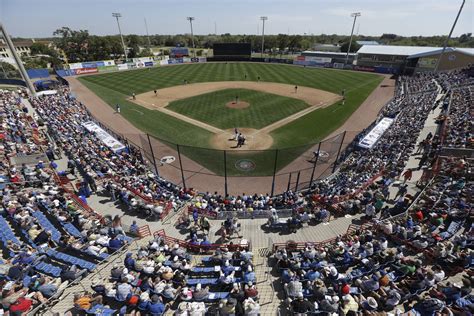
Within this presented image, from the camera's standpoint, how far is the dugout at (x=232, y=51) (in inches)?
3371

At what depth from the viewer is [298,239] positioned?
1270cm

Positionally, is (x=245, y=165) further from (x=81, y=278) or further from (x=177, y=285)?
(x=81, y=278)

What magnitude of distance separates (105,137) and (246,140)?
581 inches

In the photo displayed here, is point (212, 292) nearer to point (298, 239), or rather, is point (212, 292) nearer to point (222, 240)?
point (222, 240)

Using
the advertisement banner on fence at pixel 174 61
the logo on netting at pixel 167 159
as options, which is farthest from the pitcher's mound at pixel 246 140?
the advertisement banner on fence at pixel 174 61

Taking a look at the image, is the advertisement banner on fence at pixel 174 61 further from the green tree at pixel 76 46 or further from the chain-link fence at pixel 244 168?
the chain-link fence at pixel 244 168

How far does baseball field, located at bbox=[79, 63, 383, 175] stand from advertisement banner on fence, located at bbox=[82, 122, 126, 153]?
4.92 m

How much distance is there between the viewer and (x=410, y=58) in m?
60.9

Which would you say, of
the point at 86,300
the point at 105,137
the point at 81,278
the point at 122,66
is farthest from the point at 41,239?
the point at 122,66

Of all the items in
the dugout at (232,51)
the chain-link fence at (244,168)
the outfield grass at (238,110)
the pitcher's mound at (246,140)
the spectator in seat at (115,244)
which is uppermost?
the dugout at (232,51)

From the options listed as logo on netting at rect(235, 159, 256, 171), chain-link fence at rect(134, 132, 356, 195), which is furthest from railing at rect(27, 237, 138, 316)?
logo on netting at rect(235, 159, 256, 171)

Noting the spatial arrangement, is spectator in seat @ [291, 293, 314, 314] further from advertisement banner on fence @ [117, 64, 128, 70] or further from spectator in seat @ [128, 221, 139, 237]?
advertisement banner on fence @ [117, 64, 128, 70]

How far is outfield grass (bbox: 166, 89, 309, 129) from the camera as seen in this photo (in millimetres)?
31891

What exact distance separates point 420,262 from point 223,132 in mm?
22225
